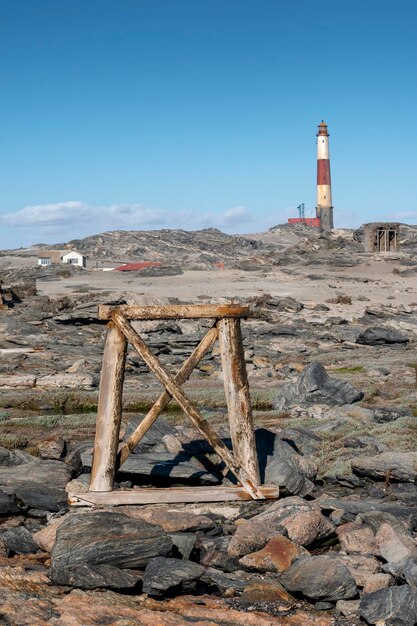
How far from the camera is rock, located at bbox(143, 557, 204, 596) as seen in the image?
727 cm

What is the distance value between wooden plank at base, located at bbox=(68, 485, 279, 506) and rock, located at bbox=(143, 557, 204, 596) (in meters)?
1.79

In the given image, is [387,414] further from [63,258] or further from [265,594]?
[63,258]

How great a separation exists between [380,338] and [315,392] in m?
13.0

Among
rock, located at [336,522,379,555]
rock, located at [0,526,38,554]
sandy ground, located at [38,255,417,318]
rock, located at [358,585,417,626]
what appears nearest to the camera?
rock, located at [358,585,417,626]

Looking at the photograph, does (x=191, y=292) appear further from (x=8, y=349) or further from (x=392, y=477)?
(x=392, y=477)

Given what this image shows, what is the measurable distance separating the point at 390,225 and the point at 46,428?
167ft

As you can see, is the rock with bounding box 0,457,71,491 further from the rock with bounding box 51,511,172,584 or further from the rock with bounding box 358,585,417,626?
the rock with bounding box 358,585,417,626

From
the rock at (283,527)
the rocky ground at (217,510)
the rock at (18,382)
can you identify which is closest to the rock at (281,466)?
the rocky ground at (217,510)

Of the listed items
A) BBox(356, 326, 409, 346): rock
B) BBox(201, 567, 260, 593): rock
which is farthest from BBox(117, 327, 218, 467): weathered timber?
BBox(356, 326, 409, 346): rock

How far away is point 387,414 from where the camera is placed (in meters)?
15.6

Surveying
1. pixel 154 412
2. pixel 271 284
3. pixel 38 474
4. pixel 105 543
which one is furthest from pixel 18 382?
pixel 271 284

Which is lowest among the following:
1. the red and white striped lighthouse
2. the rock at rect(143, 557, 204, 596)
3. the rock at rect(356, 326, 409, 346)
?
the rock at rect(356, 326, 409, 346)

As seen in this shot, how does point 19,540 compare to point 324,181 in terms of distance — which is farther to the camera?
point 324,181

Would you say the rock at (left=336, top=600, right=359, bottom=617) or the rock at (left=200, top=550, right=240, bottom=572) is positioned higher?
the rock at (left=200, top=550, right=240, bottom=572)
